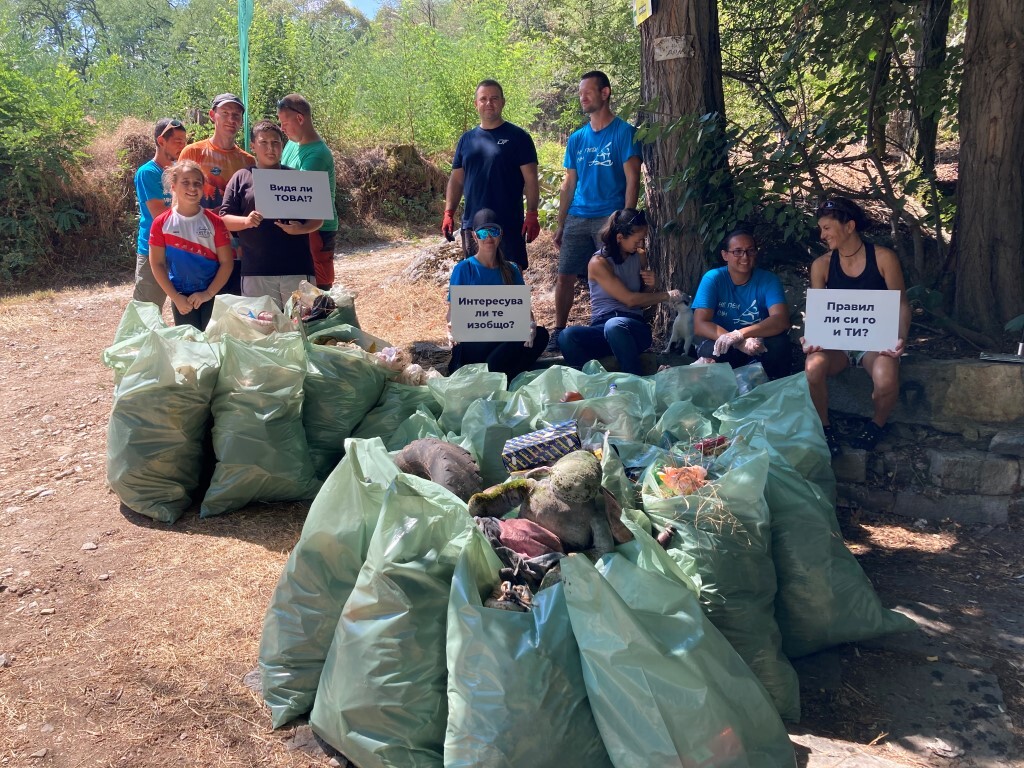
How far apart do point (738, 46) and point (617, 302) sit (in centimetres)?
225

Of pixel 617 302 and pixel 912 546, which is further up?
pixel 617 302

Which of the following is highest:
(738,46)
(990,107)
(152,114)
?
(152,114)

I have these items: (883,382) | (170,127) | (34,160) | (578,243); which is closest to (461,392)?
(578,243)

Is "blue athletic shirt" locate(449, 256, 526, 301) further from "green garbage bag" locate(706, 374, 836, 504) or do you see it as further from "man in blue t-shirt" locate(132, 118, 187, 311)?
"man in blue t-shirt" locate(132, 118, 187, 311)

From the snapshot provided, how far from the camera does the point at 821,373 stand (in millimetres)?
3926

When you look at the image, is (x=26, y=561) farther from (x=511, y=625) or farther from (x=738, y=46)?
(x=738, y=46)

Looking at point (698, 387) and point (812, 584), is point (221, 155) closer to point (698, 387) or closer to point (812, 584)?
point (698, 387)

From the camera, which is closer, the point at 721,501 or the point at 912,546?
the point at 721,501

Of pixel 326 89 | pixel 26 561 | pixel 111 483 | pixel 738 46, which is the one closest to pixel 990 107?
pixel 738 46

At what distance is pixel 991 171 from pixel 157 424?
4155 millimetres

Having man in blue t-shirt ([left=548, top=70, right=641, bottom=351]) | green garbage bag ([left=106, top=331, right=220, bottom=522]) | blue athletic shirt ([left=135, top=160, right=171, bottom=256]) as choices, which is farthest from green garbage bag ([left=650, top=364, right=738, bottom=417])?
blue athletic shirt ([left=135, top=160, right=171, bottom=256])

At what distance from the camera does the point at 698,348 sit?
→ 4203 millimetres

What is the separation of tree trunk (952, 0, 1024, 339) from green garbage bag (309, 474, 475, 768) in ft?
11.2

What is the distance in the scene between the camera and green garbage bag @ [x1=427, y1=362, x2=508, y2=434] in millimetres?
3664
